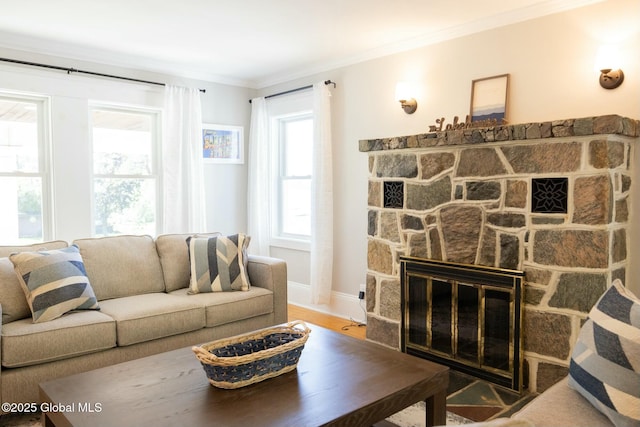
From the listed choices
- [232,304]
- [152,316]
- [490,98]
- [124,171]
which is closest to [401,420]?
[232,304]

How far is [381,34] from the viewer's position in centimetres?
375

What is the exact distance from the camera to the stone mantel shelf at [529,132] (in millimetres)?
2502

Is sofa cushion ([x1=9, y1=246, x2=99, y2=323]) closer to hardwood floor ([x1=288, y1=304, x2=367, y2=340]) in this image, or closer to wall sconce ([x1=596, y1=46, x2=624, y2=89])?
hardwood floor ([x1=288, y1=304, x2=367, y2=340])

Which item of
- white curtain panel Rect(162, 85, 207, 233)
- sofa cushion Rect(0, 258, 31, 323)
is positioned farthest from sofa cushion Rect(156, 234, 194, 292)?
white curtain panel Rect(162, 85, 207, 233)

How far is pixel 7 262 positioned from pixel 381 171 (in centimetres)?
253

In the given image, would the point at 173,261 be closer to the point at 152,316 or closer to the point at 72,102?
the point at 152,316

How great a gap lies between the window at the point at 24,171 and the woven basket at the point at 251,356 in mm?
2943

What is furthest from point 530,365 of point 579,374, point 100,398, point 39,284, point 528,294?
point 39,284

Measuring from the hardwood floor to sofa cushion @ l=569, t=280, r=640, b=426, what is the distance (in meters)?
2.41

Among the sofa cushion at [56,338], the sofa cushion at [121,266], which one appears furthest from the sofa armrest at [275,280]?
the sofa cushion at [56,338]

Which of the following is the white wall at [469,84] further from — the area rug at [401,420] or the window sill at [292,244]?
the area rug at [401,420]

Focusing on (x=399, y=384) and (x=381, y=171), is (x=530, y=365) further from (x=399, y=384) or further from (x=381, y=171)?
(x=381, y=171)

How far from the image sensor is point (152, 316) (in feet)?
9.61

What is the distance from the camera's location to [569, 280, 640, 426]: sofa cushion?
1.44 m
